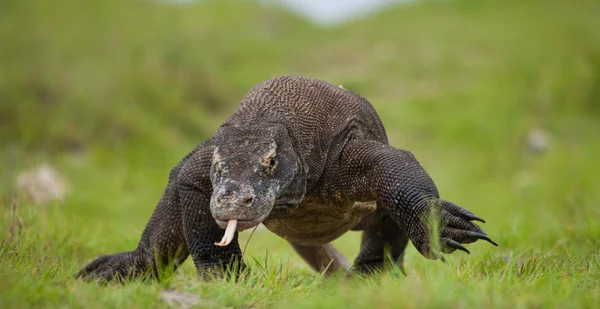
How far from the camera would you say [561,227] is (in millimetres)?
5230

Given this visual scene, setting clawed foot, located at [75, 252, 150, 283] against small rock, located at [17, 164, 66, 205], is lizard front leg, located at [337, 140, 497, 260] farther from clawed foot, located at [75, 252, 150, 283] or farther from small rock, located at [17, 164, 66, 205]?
small rock, located at [17, 164, 66, 205]

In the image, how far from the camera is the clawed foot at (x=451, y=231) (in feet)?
9.12

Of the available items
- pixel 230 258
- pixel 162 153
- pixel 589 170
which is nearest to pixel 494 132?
pixel 589 170

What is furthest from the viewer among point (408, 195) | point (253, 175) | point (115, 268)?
point (115, 268)

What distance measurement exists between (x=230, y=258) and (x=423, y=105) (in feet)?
48.3

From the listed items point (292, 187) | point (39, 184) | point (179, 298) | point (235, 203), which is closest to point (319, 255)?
point (292, 187)

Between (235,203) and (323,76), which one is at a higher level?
(323,76)

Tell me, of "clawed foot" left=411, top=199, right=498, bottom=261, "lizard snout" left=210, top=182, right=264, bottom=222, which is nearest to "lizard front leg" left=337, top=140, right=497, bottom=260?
"clawed foot" left=411, top=199, right=498, bottom=261

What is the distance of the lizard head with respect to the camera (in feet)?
8.89

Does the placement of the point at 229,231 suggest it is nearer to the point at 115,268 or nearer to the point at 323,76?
the point at 115,268

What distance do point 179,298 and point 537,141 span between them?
10.2m

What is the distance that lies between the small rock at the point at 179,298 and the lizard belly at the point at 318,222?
0.84 metres

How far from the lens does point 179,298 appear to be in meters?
2.54

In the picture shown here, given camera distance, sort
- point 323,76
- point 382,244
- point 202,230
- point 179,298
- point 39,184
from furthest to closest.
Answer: point 323,76
point 39,184
point 382,244
point 202,230
point 179,298
